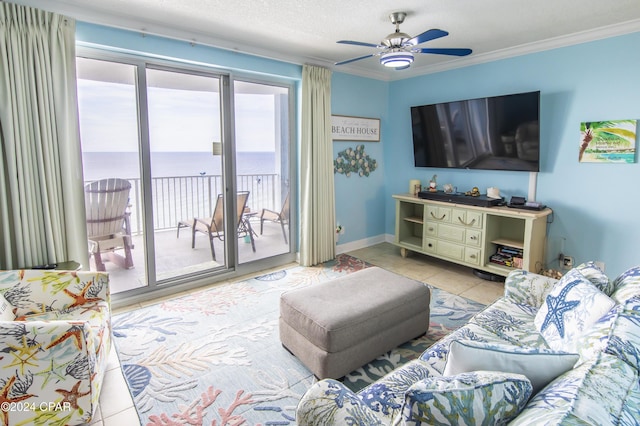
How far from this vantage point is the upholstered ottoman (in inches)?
83.9

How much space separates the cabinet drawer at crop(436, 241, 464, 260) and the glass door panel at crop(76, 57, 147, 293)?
3295mm

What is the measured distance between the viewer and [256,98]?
412 centimetres

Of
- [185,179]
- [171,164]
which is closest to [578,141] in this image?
[171,164]

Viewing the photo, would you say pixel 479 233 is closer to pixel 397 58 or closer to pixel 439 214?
pixel 439 214

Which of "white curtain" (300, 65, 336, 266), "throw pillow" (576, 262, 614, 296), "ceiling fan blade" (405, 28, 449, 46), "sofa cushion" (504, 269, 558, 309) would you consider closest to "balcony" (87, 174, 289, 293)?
"white curtain" (300, 65, 336, 266)

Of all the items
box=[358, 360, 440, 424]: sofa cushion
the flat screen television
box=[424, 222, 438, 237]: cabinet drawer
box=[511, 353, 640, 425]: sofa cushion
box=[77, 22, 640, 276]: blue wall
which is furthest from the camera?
box=[424, 222, 438, 237]: cabinet drawer

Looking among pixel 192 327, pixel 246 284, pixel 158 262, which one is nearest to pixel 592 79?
pixel 246 284

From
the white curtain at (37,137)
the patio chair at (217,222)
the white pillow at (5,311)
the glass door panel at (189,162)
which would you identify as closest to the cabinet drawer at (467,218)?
the patio chair at (217,222)

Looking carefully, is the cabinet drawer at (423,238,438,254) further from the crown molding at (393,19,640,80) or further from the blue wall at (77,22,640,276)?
the crown molding at (393,19,640,80)

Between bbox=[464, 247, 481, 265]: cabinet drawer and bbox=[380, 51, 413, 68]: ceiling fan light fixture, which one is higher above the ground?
bbox=[380, 51, 413, 68]: ceiling fan light fixture

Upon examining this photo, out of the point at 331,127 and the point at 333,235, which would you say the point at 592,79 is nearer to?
the point at 331,127

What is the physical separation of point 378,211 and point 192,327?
3.32 meters

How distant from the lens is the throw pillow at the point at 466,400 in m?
0.92

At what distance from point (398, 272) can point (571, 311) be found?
2510mm
